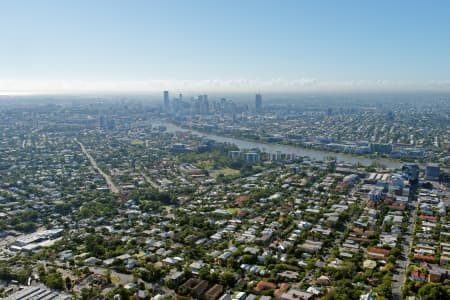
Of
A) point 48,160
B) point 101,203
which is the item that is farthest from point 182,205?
point 48,160

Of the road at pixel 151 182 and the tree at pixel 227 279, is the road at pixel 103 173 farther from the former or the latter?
the tree at pixel 227 279

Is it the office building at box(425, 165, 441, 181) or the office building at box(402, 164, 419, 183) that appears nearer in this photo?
the office building at box(402, 164, 419, 183)

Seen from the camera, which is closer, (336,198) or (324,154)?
(336,198)

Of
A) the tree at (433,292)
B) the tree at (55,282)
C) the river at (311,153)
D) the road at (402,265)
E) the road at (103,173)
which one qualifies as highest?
the tree at (433,292)

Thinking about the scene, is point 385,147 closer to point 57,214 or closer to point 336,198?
point 336,198

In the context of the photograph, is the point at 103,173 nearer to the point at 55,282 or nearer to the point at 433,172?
the point at 55,282

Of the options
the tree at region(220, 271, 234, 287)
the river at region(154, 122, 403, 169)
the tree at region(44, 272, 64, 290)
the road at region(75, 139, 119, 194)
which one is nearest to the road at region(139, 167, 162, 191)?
the road at region(75, 139, 119, 194)

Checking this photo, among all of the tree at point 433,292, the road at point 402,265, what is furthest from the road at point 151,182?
the tree at point 433,292

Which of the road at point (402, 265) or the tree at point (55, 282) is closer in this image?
the road at point (402, 265)

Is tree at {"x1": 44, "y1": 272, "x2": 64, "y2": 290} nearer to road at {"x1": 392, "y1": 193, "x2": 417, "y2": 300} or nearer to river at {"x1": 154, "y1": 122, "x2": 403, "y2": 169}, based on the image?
road at {"x1": 392, "y1": 193, "x2": 417, "y2": 300}

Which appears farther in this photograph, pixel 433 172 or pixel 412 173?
pixel 433 172

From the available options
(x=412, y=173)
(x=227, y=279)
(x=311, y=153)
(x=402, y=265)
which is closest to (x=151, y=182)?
(x=227, y=279)
